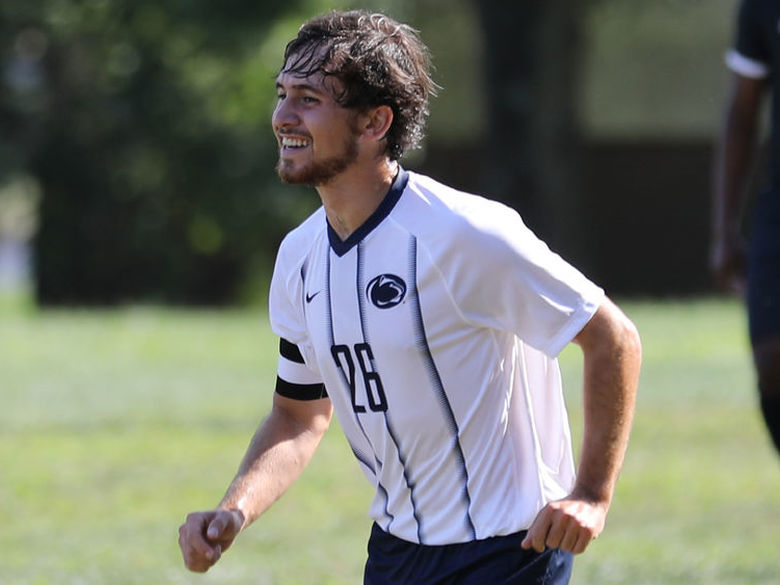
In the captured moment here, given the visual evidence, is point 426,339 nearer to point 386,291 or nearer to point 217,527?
point 386,291

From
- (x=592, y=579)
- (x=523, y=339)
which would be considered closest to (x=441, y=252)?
(x=523, y=339)

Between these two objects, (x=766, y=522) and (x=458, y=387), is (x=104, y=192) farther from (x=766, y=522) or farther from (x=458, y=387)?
(x=458, y=387)

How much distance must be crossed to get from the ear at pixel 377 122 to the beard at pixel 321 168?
2.1 inches

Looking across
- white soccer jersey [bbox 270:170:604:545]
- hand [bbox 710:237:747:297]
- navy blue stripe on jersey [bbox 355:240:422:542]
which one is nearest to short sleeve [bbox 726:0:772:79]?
hand [bbox 710:237:747:297]

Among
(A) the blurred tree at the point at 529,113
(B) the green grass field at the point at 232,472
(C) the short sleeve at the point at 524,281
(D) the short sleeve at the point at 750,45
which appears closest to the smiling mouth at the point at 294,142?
(C) the short sleeve at the point at 524,281

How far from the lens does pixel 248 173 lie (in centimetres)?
2808

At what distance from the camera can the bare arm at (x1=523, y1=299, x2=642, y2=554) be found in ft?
11.7

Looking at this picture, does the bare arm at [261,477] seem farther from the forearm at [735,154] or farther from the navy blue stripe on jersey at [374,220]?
the forearm at [735,154]

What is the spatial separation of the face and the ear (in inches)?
1.9

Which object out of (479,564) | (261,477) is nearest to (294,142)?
(261,477)

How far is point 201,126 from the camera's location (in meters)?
28.9

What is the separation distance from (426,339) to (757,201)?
2.29 m

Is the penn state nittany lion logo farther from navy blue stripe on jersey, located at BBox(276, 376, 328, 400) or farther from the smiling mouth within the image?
navy blue stripe on jersey, located at BBox(276, 376, 328, 400)

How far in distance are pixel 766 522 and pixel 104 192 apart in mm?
22611
